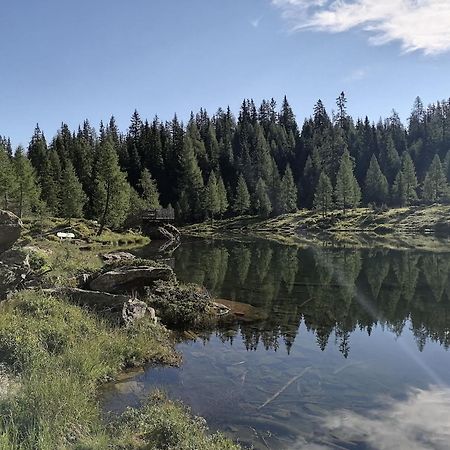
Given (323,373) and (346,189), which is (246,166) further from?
(323,373)

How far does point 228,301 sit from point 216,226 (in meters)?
94.7

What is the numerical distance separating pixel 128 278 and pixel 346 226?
3386 inches

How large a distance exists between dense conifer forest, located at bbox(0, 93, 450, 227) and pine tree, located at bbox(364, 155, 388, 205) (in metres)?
0.27

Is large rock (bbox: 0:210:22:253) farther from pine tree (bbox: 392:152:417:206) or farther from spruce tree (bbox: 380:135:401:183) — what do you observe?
spruce tree (bbox: 380:135:401:183)

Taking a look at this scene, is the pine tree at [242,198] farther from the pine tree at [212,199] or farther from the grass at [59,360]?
the grass at [59,360]

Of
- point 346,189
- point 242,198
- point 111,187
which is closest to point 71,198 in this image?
point 111,187

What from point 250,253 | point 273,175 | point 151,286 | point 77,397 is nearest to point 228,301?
point 151,286

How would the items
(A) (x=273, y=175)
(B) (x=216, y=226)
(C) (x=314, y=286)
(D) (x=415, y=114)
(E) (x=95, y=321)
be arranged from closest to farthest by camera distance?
1. (E) (x=95, y=321)
2. (C) (x=314, y=286)
3. (B) (x=216, y=226)
4. (A) (x=273, y=175)
5. (D) (x=415, y=114)

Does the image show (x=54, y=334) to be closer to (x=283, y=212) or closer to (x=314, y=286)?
(x=314, y=286)

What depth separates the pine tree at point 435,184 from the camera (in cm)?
10806

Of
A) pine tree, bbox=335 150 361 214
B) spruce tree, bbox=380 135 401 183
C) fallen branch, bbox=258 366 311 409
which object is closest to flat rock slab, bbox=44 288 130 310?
fallen branch, bbox=258 366 311 409

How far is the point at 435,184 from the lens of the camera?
108625mm

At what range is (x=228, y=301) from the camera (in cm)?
2566

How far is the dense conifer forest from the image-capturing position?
3703 inches
